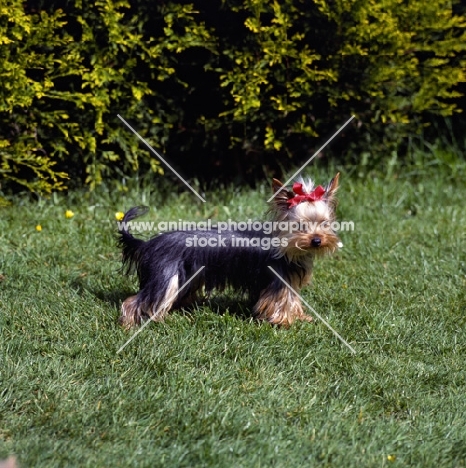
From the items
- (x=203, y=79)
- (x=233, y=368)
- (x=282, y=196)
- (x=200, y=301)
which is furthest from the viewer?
(x=203, y=79)

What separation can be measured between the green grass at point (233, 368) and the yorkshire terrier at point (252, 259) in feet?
0.44

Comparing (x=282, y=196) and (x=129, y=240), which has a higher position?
(x=282, y=196)

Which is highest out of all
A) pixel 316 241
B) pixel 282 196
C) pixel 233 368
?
pixel 282 196

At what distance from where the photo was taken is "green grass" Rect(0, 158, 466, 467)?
3.72 metres

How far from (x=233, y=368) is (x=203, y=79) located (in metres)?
3.97

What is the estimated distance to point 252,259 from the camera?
16.5 ft

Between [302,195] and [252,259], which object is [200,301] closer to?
[252,259]

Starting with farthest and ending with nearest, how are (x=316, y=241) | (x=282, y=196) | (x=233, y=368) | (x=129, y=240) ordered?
1. (x=129, y=240)
2. (x=282, y=196)
3. (x=316, y=241)
4. (x=233, y=368)

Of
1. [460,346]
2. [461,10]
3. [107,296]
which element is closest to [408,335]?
[460,346]

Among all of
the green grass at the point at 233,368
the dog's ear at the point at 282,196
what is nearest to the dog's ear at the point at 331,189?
the dog's ear at the point at 282,196

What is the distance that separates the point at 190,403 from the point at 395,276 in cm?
253

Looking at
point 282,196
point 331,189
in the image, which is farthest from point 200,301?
point 331,189

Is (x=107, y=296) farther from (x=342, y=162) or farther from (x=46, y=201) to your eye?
(x=342, y=162)

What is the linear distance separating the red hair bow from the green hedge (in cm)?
258
